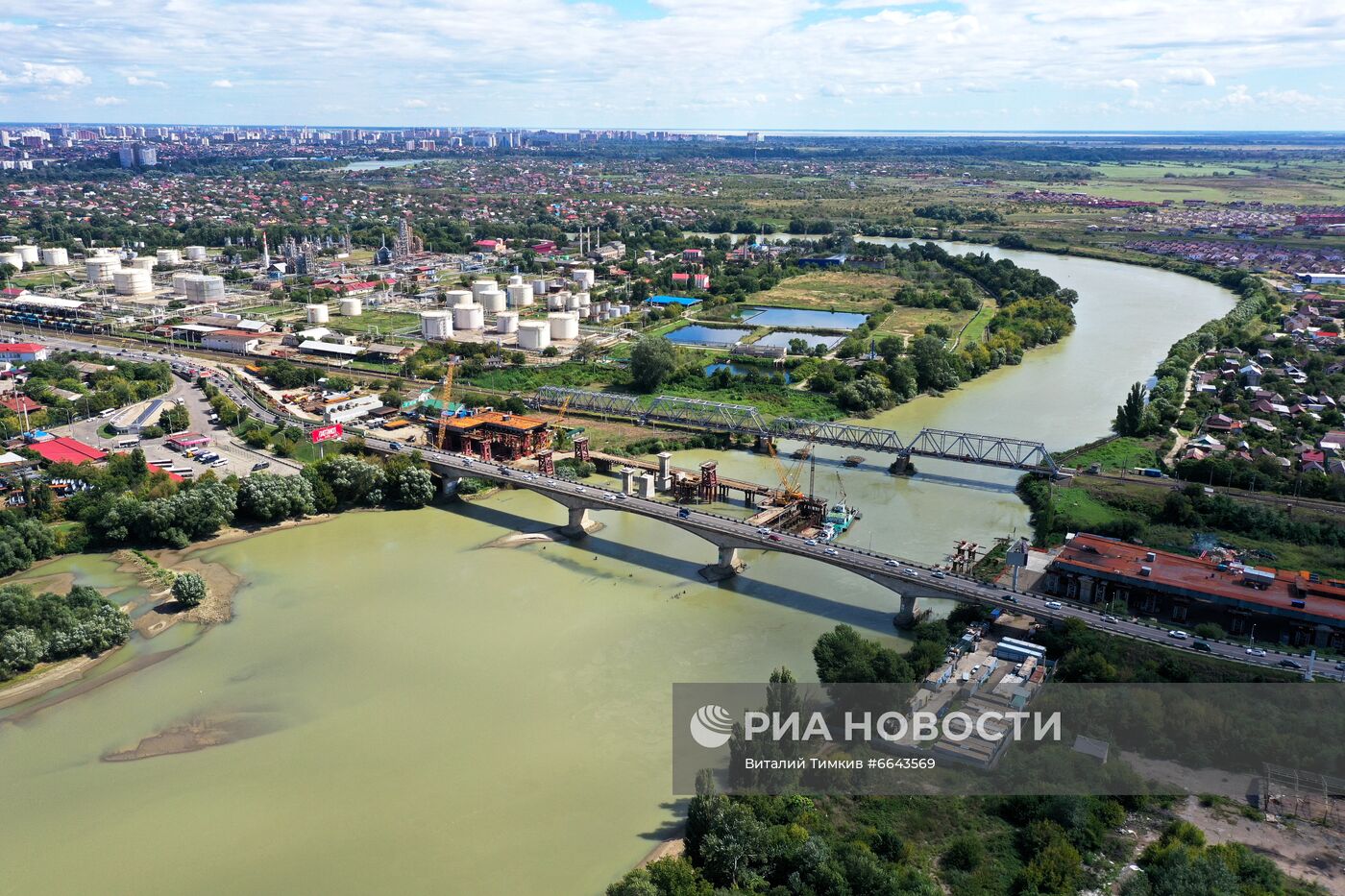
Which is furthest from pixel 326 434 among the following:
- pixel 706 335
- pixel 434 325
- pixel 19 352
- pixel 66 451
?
pixel 706 335

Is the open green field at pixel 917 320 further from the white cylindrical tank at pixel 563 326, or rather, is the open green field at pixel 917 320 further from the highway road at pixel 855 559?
the highway road at pixel 855 559

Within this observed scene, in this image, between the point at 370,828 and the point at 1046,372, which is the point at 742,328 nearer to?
the point at 1046,372

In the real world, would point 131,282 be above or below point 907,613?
above

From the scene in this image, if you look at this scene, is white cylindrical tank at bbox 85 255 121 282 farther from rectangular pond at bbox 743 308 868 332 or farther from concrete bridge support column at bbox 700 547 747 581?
concrete bridge support column at bbox 700 547 747 581

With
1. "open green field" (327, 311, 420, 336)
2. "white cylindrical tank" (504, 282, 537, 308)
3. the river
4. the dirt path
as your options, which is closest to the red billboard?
the river

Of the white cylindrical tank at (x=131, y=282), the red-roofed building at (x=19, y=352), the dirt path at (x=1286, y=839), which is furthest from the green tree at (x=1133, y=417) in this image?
the white cylindrical tank at (x=131, y=282)

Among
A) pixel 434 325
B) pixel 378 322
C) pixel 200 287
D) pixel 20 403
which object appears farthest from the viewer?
pixel 200 287

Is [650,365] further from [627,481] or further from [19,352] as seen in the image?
[19,352]
